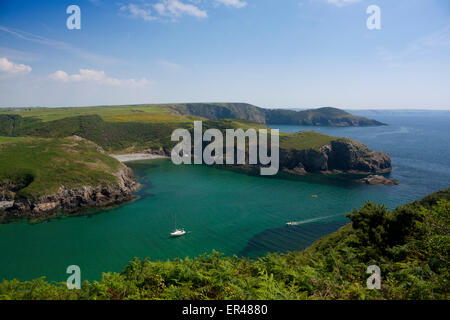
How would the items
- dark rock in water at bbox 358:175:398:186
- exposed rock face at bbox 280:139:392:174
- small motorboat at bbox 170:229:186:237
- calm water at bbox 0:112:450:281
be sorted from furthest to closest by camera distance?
exposed rock face at bbox 280:139:392:174 → dark rock in water at bbox 358:175:398:186 → small motorboat at bbox 170:229:186:237 → calm water at bbox 0:112:450:281

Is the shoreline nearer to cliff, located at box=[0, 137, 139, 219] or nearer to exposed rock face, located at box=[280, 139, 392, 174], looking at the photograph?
cliff, located at box=[0, 137, 139, 219]

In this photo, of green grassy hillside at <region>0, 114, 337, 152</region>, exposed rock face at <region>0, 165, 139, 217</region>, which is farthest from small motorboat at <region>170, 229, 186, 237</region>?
green grassy hillside at <region>0, 114, 337, 152</region>

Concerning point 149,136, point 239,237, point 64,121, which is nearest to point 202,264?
point 239,237

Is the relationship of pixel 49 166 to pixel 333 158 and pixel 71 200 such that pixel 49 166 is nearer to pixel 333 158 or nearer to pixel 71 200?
pixel 71 200

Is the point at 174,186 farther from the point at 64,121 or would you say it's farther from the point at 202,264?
the point at 64,121

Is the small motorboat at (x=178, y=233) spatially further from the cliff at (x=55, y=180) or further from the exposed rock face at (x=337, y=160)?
the exposed rock face at (x=337, y=160)
